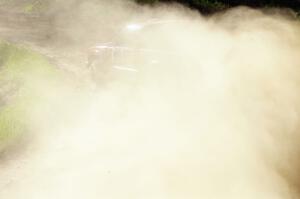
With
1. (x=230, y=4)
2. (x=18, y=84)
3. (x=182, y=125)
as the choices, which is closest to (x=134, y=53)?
(x=182, y=125)

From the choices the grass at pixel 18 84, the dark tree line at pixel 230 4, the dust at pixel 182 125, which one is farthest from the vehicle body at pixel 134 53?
the dark tree line at pixel 230 4

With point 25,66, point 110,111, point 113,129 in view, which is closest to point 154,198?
point 113,129

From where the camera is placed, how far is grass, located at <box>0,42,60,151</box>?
23.3 feet

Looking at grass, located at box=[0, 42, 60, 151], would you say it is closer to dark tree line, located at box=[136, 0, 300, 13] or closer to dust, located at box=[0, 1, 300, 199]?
dust, located at box=[0, 1, 300, 199]

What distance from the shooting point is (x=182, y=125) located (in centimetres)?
681

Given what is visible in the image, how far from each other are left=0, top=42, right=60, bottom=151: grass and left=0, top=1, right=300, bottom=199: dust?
0.81 feet

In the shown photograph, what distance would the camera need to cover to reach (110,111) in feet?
25.1

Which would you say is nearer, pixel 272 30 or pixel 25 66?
pixel 272 30

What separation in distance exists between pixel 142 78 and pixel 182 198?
269 cm

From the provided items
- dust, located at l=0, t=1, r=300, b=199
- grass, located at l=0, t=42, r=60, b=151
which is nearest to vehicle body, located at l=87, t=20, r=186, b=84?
dust, located at l=0, t=1, r=300, b=199

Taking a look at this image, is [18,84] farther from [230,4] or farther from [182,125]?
[230,4]

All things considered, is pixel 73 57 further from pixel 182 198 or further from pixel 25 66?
pixel 182 198

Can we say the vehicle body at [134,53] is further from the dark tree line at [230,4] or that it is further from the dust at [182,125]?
the dark tree line at [230,4]

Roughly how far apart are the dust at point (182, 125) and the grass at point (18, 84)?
247mm
